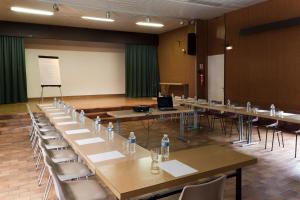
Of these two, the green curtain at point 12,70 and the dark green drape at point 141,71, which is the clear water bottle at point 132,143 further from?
the dark green drape at point 141,71

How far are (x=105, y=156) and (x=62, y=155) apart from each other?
1180 mm

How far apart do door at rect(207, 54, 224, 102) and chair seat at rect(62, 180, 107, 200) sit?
7273 mm

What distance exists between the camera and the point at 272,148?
16.1 feet

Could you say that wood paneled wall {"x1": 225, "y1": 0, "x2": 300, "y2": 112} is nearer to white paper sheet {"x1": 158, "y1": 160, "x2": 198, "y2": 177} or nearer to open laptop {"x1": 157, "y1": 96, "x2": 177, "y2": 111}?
open laptop {"x1": 157, "y1": 96, "x2": 177, "y2": 111}

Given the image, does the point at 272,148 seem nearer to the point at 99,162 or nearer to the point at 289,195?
the point at 289,195

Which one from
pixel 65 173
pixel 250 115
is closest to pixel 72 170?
pixel 65 173

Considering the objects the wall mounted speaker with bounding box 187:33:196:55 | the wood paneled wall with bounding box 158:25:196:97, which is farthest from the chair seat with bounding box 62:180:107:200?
the wood paneled wall with bounding box 158:25:196:97

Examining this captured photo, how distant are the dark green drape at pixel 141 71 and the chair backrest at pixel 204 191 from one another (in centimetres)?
1014

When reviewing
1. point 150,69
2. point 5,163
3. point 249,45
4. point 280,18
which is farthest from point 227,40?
point 5,163

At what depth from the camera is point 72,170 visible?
8.62ft

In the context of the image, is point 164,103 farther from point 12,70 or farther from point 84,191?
point 12,70

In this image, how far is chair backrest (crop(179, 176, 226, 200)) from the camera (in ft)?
5.02

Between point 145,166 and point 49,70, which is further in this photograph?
point 49,70

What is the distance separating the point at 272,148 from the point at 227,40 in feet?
15.0
